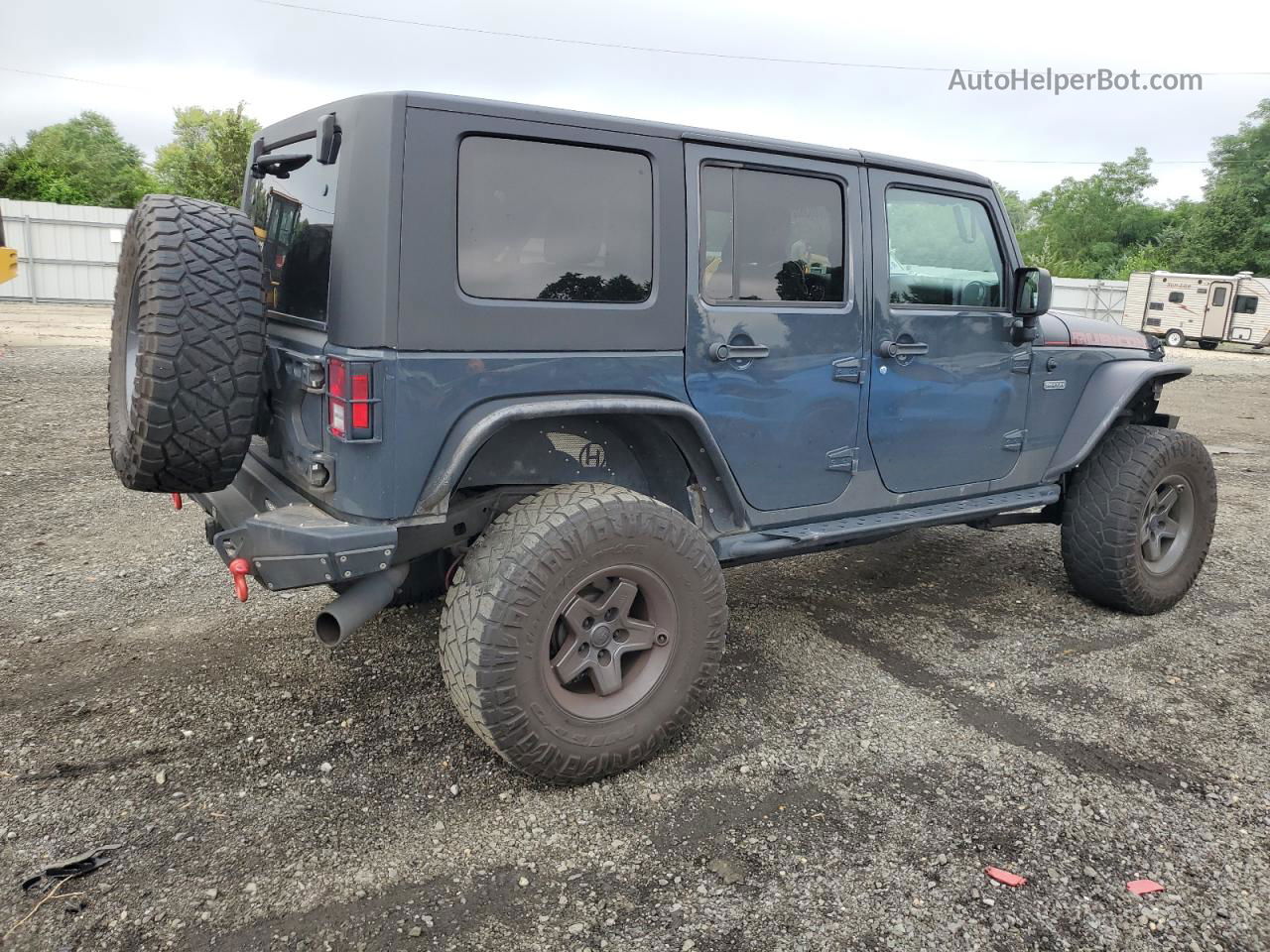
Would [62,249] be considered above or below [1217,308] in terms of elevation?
below

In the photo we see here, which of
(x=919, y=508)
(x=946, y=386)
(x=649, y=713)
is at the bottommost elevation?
(x=649, y=713)

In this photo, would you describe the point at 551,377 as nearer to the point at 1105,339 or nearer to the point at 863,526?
the point at 863,526

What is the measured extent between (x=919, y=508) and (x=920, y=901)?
186 centimetres

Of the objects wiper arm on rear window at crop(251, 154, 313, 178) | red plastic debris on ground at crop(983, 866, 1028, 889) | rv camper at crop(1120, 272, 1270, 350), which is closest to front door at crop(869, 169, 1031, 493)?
red plastic debris on ground at crop(983, 866, 1028, 889)

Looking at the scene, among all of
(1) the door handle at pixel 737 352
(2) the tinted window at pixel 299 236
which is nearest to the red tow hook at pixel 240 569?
(2) the tinted window at pixel 299 236

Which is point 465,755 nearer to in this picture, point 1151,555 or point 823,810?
point 823,810

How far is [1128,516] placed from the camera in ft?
14.2

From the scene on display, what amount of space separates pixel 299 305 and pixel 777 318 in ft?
5.51

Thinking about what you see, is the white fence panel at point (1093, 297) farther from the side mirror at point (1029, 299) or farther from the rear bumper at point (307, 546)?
the rear bumper at point (307, 546)

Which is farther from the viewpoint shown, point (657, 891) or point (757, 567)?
point (757, 567)

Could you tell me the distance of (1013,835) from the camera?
8.92ft

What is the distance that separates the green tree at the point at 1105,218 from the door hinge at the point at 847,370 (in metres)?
53.7

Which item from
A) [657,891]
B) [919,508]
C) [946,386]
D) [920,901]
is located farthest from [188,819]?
[946,386]

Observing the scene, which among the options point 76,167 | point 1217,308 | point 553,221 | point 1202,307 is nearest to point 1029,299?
point 553,221
